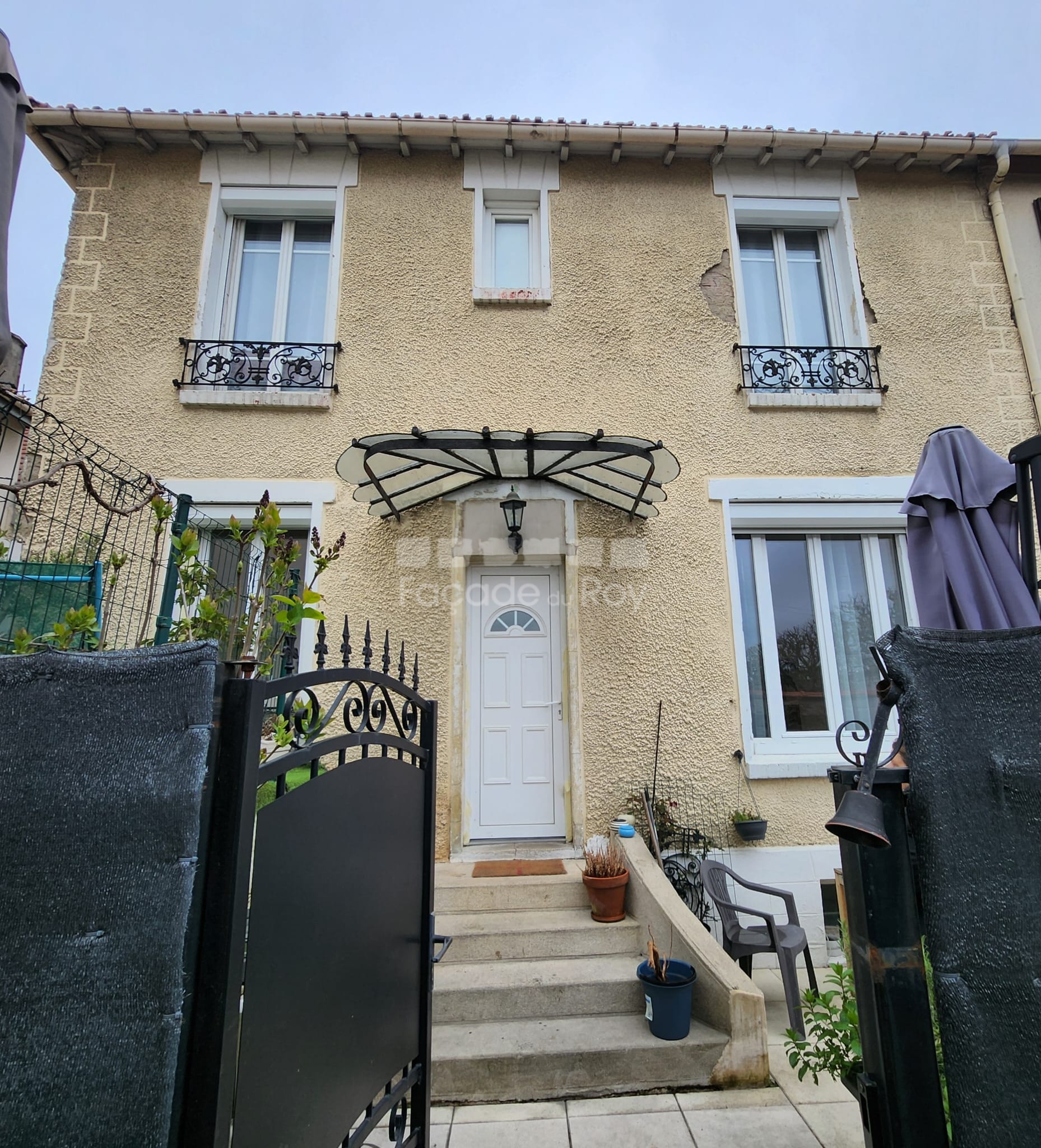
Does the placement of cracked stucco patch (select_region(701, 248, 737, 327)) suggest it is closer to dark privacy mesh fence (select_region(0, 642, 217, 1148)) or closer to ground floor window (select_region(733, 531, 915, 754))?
ground floor window (select_region(733, 531, 915, 754))

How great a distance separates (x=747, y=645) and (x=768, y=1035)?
2.97 m

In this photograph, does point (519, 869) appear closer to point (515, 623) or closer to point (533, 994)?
point (533, 994)

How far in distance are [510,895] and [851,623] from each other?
3.97 m

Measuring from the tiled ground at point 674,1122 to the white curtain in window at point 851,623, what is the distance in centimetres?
322

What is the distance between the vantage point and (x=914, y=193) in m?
6.66

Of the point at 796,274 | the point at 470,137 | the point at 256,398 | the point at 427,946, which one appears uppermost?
the point at 470,137

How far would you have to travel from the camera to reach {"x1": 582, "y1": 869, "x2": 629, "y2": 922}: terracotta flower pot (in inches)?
164

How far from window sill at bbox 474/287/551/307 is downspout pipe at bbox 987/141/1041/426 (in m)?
4.87

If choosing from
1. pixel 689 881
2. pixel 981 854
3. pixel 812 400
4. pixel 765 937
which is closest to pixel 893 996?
pixel 981 854

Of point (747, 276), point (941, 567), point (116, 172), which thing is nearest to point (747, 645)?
point (941, 567)

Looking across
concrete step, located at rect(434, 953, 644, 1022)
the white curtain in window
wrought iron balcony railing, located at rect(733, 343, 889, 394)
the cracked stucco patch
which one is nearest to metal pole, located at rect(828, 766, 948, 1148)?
concrete step, located at rect(434, 953, 644, 1022)

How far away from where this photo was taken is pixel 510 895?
171 inches

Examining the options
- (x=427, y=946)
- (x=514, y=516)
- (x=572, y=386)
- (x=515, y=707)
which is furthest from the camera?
(x=572, y=386)

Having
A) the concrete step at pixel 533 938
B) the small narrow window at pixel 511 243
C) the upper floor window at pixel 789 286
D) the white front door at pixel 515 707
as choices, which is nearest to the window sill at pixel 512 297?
the small narrow window at pixel 511 243
